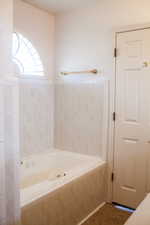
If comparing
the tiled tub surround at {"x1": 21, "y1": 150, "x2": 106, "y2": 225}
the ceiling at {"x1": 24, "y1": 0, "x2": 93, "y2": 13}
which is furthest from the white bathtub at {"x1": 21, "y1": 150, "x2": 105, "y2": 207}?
the ceiling at {"x1": 24, "y1": 0, "x2": 93, "y2": 13}

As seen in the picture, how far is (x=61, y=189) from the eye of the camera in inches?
83.0

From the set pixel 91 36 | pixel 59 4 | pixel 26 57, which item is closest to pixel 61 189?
pixel 26 57

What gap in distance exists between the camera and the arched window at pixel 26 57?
2.86m

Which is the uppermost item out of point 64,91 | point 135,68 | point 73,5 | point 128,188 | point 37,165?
point 73,5

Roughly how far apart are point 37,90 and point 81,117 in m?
0.75

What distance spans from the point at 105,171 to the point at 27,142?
3.74 ft

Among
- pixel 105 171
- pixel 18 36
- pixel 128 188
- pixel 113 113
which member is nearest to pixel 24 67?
pixel 18 36

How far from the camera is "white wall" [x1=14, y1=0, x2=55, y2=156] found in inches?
114

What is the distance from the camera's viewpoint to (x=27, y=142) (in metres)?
3.01

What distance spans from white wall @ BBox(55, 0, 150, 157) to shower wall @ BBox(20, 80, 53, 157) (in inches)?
5.8

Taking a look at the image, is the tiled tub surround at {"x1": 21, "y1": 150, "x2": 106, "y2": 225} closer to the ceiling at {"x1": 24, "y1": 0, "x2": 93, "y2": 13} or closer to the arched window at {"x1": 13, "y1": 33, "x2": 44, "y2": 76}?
the arched window at {"x1": 13, "y1": 33, "x2": 44, "y2": 76}

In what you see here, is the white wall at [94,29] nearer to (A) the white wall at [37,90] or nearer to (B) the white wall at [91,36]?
(B) the white wall at [91,36]

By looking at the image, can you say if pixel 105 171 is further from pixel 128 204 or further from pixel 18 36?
pixel 18 36

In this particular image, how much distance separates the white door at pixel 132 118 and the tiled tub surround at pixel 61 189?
0.98 feet
